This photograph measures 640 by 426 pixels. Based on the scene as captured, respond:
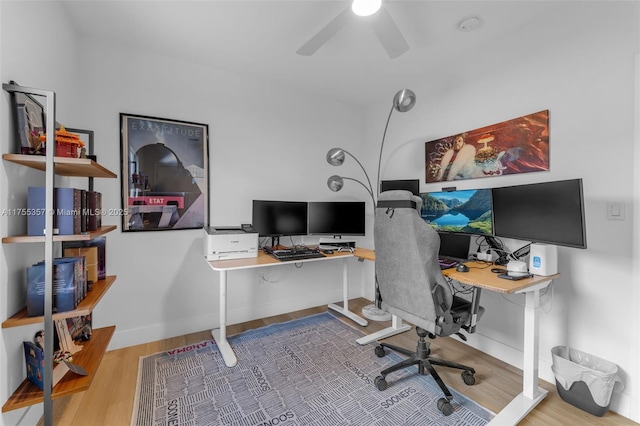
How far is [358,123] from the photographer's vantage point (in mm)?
3752

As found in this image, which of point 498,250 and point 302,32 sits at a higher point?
point 302,32

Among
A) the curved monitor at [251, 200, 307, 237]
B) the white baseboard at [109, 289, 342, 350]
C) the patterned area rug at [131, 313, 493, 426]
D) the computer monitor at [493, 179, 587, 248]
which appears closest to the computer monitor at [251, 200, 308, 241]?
the curved monitor at [251, 200, 307, 237]

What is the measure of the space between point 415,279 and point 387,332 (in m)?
1.21

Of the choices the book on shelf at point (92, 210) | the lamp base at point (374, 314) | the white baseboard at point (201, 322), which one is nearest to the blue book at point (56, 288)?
the book on shelf at point (92, 210)

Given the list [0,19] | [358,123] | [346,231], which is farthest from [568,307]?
[0,19]

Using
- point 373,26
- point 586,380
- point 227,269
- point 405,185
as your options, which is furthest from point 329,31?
point 586,380

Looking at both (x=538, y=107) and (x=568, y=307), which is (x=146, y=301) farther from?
(x=538, y=107)

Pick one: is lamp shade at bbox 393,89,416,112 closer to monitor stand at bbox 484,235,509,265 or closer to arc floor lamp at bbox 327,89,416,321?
arc floor lamp at bbox 327,89,416,321

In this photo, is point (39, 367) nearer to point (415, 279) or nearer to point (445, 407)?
point (415, 279)

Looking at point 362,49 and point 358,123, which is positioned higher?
point 362,49

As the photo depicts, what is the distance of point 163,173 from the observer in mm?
2535

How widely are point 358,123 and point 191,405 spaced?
3.42 metres

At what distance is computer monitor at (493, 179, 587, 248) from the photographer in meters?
1.54

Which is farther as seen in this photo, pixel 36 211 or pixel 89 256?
pixel 89 256
